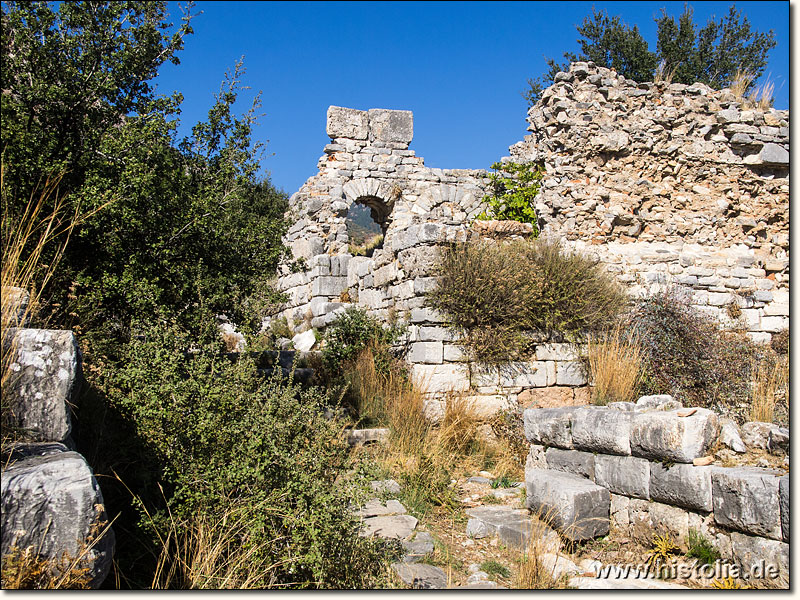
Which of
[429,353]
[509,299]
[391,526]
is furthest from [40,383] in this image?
[509,299]

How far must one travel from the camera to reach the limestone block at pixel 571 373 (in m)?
7.94

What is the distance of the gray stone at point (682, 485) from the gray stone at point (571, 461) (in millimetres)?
731

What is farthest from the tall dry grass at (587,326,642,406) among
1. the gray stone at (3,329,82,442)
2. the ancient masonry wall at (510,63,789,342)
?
the gray stone at (3,329,82,442)

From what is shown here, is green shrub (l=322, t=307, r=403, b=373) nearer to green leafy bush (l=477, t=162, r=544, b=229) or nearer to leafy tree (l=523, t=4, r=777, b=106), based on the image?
green leafy bush (l=477, t=162, r=544, b=229)

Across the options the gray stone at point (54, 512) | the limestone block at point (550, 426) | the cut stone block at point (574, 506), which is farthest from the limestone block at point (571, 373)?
the gray stone at point (54, 512)

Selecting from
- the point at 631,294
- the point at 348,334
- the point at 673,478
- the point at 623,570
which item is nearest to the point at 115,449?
the point at 623,570

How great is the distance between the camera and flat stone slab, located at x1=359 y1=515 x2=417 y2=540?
14.8 ft

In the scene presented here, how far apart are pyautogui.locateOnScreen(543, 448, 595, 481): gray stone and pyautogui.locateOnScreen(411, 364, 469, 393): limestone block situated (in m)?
1.92

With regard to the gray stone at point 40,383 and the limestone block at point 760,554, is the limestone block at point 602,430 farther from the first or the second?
the gray stone at point 40,383

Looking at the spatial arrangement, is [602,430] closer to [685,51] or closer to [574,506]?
[574,506]

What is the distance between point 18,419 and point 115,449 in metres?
1.28

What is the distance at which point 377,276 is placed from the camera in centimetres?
955

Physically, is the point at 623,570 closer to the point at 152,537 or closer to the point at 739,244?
the point at 152,537

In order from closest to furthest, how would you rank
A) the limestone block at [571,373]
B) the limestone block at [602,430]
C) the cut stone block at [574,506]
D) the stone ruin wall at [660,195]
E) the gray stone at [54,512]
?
the gray stone at [54,512]
the cut stone block at [574,506]
the limestone block at [602,430]
the limestone block at [571,373]
the stone ruin wall at [660,195]
